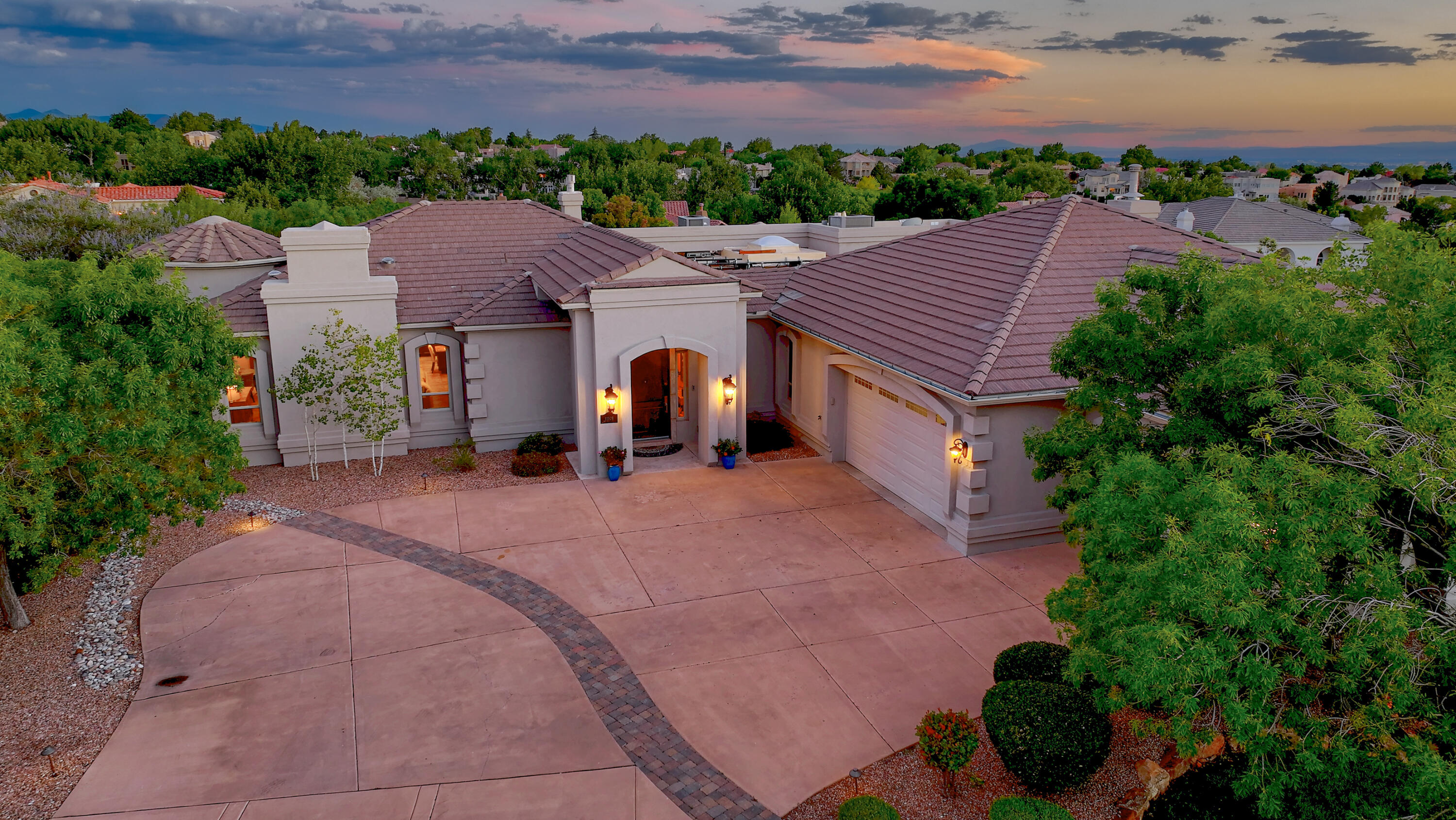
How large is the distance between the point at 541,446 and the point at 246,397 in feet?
20.2

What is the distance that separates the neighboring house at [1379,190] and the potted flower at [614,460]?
13541cm

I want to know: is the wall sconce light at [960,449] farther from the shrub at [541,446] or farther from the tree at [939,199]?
the tree at [939,199]

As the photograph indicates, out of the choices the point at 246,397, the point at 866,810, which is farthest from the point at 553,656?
the point at 246,397

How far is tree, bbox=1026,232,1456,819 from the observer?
5773 millimetres

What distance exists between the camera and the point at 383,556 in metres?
14.1

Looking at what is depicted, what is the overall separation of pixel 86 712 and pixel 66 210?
26622 mm

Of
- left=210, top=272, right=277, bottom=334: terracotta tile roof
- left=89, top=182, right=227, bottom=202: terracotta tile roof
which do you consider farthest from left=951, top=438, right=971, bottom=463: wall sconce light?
left=89, top=182, right=227, bottom=202: terracotta tile roof

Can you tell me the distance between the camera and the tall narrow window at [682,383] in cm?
1964

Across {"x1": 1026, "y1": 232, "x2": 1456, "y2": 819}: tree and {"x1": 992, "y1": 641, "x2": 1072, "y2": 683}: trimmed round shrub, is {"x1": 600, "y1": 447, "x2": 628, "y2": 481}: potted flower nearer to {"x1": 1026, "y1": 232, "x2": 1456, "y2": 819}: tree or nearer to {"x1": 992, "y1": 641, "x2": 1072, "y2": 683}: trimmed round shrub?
{"x1": 992, "y1": 641, "x2": 1072, "y2": 683}: trimmed round shrub

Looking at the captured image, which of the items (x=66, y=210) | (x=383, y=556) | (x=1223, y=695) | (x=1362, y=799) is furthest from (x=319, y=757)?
(x=66, y=210)

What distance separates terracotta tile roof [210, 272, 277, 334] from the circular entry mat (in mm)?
7892

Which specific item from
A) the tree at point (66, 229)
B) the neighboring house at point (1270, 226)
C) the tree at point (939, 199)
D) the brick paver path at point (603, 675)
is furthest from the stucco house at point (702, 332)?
the tree at point (939, 199)

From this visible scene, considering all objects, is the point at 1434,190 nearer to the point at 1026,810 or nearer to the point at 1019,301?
the point at 1019,301

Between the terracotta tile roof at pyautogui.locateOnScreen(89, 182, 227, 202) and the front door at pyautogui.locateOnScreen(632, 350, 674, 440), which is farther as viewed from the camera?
the terracotta tile roof at pyautogui.locateOnScreen(89, 182, 227, 202)
